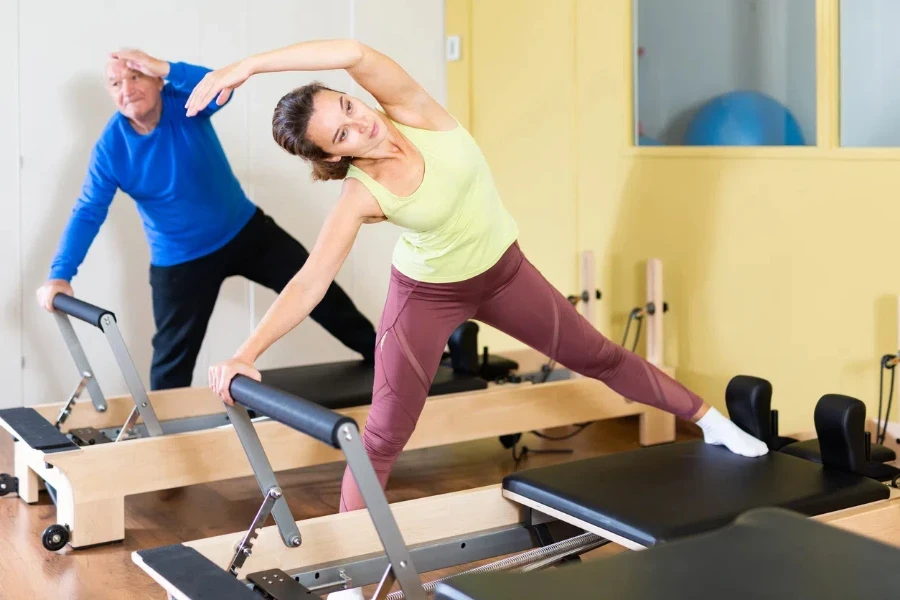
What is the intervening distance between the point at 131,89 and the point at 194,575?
6.81ft

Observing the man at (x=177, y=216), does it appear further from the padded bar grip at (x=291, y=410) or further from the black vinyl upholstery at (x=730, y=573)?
the black vinyl upholstery at (x=730, y=573)

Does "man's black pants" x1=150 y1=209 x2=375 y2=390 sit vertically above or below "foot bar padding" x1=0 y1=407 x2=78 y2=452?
above

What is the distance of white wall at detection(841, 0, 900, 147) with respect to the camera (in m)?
3.39

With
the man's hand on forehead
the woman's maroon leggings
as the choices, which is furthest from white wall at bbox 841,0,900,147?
the man's hand on forehead

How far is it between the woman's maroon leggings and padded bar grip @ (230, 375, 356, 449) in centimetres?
61

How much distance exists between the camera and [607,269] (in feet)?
15.0

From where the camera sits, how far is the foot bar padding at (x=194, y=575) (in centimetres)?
192

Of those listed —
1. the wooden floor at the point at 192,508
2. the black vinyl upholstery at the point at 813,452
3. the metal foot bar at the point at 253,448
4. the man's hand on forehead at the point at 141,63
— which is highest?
the man's hand on forehead at the point at 141,63

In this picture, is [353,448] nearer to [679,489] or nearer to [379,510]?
[379,510]

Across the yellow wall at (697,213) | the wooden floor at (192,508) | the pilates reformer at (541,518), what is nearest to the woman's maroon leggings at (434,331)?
the pilates reformer at (541,518)

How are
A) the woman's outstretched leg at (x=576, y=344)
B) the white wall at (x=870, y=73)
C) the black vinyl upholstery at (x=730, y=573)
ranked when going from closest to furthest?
the black vinyl upholstery at (x=730, y=573), the woman's outstretched leg at (x=576, y=344), the white wall at (x=870, y=73)

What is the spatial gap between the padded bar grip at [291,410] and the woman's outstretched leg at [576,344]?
0.86 meters

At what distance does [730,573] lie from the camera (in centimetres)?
175

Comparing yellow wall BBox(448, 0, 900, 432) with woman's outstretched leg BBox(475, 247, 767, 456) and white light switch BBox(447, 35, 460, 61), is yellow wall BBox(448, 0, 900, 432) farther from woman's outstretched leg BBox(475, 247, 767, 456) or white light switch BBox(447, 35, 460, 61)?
woman's outstretched leg BBox(475, 247, 767, 456)
